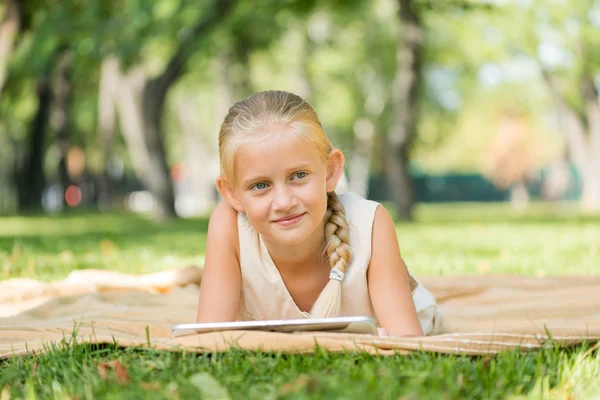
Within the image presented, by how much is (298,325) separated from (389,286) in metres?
0.55

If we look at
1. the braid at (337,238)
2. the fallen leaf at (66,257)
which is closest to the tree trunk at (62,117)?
the fallen leaf at (66,257)

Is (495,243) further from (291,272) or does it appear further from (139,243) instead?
(291,272)

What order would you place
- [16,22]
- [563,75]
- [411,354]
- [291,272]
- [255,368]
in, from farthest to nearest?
[563,75] → [16,22] → [291,272] → [411,354] → [255,368]

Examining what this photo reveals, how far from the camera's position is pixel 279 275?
3.17 meters

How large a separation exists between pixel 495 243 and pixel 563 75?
54.6 ft

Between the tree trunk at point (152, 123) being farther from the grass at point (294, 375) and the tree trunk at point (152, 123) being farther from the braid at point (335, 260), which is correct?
the grass at point (294, 375)

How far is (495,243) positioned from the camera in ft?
29.3

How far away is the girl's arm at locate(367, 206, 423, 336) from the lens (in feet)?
9.79

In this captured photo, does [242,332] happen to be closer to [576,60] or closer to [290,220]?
[290,220]

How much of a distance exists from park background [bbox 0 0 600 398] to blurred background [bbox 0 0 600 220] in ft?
0.20

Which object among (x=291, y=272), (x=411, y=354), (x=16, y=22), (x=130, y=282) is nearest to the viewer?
(x=411, y=354)

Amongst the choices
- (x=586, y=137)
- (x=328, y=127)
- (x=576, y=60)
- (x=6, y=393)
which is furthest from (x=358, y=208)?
(x=328, y=127)

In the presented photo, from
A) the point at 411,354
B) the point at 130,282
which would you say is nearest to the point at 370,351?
the point at 411,354

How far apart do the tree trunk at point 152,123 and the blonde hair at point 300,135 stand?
10876mm
